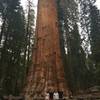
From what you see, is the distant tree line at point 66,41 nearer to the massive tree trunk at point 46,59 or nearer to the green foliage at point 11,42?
the green foliage at point 11,42

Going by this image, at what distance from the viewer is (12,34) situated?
26.2m

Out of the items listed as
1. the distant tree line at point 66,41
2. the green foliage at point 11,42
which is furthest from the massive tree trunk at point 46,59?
the green foliage at point 11,42

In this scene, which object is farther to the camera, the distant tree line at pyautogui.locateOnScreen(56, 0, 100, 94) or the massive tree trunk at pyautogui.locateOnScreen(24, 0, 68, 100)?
the distant tree line at pyautogui.locateOnScreen(56, 0, 100, 94)

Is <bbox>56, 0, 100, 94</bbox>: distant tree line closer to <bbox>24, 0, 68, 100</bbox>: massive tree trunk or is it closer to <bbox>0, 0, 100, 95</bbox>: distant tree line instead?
<bbox>0, 0, 100, 95</bbox>: distant tree line

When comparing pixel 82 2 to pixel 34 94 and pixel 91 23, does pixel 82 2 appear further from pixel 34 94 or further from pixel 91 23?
pixel 34 94

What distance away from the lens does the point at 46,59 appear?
596 inches

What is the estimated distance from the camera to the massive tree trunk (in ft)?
46.8

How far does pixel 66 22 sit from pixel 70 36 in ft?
6.13

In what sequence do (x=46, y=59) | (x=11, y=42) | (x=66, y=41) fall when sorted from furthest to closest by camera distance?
(x=66, y=41) → (x=11, y=42) → (x=46, y=59)

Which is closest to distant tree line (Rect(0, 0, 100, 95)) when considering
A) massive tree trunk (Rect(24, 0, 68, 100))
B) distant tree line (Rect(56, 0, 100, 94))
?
distant tree line (Rect(56, 0, 100, 94))

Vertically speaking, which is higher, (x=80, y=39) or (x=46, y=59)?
(x=80, y=39)

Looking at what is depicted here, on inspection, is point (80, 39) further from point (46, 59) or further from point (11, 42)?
point (46, 59)

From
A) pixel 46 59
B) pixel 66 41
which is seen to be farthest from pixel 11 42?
pixel 46 59

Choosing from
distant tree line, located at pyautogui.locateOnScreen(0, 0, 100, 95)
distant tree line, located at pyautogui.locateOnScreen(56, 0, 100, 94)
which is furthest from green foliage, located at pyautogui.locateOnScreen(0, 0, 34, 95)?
distant tree line, located at pyautogui.locateOnScreen(56, 0, 100, 94)
